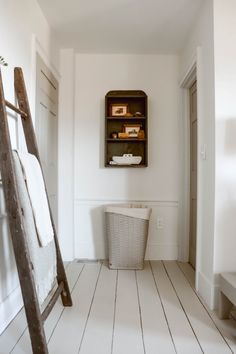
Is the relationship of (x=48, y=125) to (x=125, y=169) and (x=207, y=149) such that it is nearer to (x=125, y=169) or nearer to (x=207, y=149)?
(x=125, y=169)

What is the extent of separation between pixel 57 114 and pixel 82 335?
7.41ft

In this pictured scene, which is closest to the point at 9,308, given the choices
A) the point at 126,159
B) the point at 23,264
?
the point at 23,264

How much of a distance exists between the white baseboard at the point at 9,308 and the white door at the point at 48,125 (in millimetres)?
1080

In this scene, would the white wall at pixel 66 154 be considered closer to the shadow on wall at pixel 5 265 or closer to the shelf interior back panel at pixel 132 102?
the shelf interior back panel at pixel 132 102

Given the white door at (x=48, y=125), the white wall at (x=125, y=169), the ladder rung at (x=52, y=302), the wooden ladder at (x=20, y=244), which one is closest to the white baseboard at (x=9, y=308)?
the ladder rung at (x=52, y=302)

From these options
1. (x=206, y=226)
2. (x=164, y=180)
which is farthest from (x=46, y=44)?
(x=206, y=226)

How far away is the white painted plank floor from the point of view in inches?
65.1

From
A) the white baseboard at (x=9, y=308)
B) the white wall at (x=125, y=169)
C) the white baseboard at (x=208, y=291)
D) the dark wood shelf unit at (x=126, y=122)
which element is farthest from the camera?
the white wall at (x=125, y=169)

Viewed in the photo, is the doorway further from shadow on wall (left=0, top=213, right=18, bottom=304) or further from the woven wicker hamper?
shadow on wall (left=0, top=213, right=18, bottom=304)

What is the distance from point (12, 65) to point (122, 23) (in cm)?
125

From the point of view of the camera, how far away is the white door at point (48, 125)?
265cm

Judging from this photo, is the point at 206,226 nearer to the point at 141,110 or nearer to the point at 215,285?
the point at 215,285

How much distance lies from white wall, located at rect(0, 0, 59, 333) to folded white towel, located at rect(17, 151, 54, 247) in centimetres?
26

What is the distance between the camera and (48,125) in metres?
2.97
